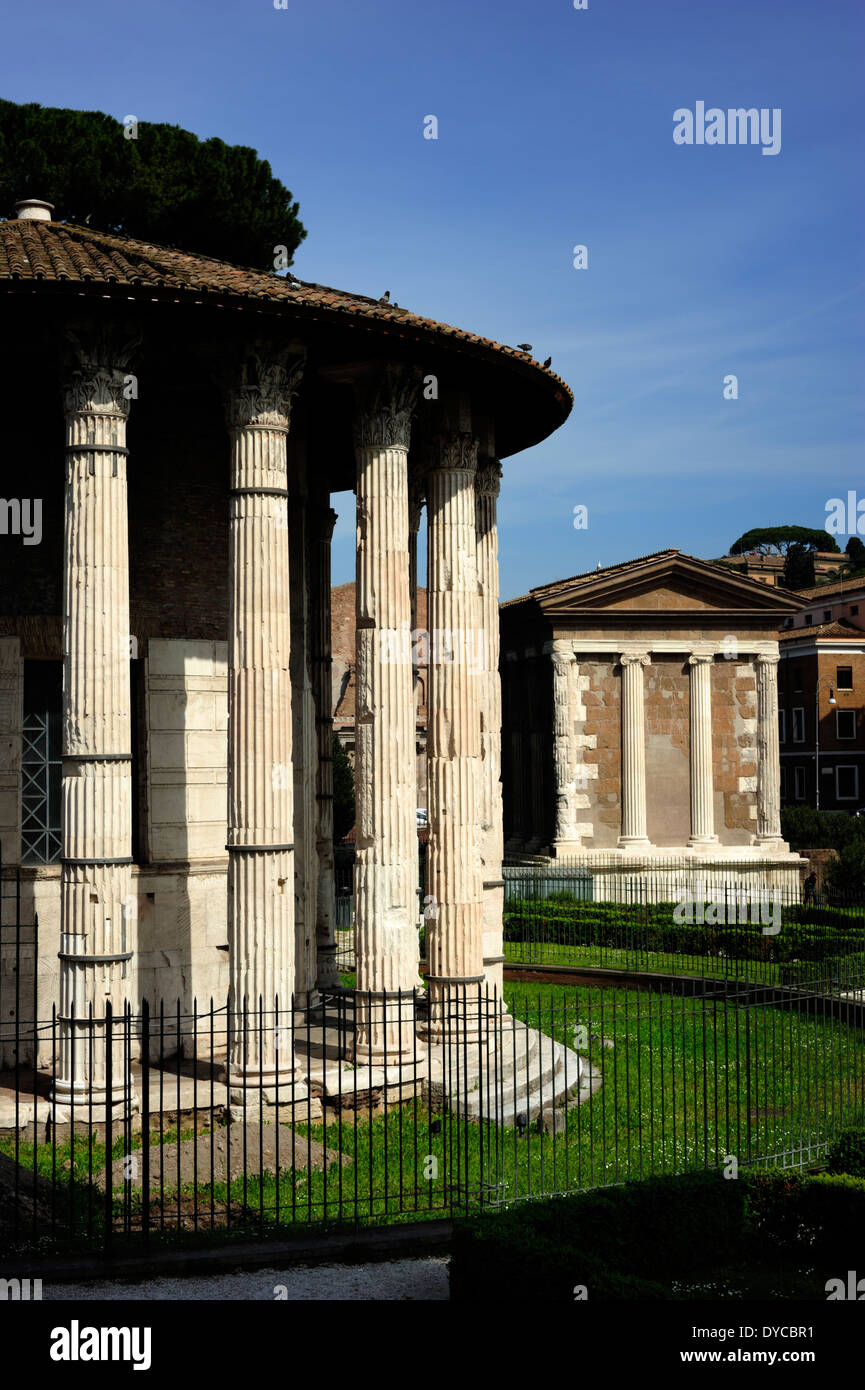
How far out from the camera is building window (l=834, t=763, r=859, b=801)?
57.2 metres

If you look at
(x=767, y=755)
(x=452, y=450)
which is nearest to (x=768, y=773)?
(x=767, y=755)

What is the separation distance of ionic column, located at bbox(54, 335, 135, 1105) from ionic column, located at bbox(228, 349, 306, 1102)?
3.15 ft

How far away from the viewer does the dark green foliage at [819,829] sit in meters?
40.6

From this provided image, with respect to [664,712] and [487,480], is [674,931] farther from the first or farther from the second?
[487,480]

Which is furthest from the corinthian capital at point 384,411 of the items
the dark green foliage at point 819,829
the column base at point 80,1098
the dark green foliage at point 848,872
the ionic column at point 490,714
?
the dark green foliage at point 819,829

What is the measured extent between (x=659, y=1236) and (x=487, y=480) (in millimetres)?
9606

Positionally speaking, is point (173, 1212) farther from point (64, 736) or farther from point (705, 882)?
point (705, 882)

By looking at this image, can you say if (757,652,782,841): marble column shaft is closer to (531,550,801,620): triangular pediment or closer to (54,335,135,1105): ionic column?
(531,550,801,620): triangular pediment

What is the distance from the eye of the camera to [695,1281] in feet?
29.6

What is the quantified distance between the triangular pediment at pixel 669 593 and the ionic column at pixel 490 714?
16.0 meters

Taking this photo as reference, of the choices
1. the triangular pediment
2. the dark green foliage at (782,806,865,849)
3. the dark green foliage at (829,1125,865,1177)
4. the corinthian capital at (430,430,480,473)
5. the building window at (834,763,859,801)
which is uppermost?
the triangular pediment

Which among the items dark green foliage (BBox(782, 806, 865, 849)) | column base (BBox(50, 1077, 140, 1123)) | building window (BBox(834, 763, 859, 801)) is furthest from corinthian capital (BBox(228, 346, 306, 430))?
building window (BBox(834, 763, 859, 801))
